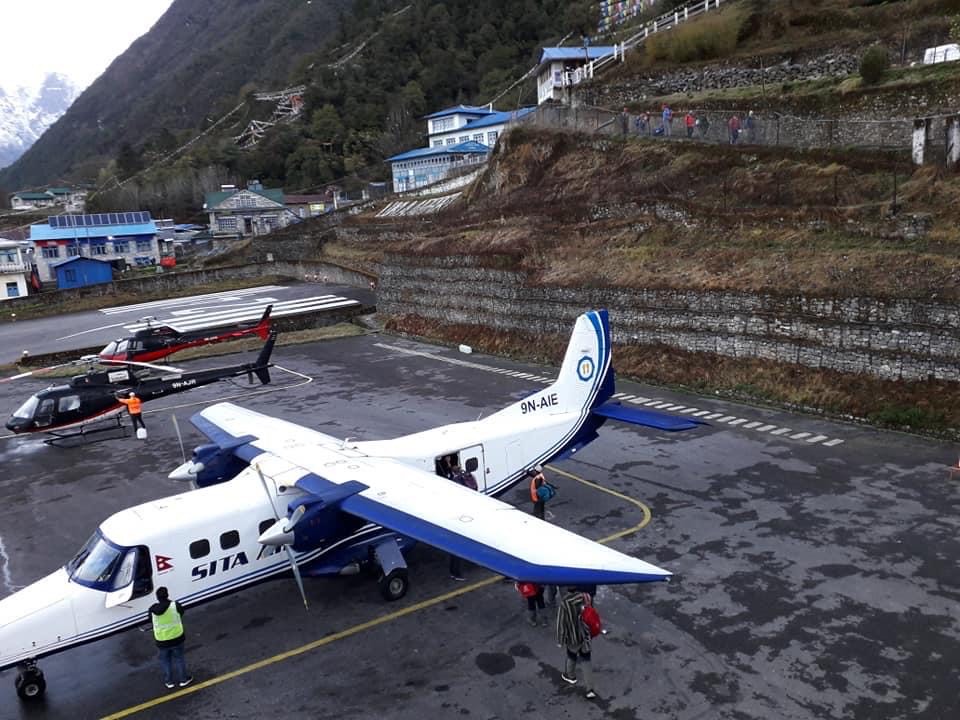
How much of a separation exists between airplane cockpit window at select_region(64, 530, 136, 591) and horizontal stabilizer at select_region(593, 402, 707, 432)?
12.4 m

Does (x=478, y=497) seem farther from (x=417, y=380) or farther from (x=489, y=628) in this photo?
(x=417, y=380)

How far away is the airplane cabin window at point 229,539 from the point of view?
1412cm

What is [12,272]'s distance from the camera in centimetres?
7244

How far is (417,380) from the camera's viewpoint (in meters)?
35.2

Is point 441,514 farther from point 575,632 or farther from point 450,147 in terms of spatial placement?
point 450,147

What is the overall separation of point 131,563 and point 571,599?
27.0 ft

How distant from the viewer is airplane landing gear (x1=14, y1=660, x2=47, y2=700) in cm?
1230

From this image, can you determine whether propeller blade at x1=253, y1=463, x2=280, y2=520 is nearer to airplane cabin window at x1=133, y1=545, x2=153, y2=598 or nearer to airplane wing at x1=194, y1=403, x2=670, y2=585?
airplane wing at x1=194, y1=403, x2=670, y2=585

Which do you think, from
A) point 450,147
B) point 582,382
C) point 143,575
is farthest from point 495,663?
point 450,147

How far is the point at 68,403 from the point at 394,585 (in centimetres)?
1848

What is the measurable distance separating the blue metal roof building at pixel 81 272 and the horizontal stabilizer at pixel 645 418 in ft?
237

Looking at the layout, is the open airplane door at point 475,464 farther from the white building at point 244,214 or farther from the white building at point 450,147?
the white building at point 244,214

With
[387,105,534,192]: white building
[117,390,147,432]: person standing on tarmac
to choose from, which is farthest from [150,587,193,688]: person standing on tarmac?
[387,105,534,192]: white building

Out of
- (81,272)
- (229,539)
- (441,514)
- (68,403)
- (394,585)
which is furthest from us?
(81,272)
